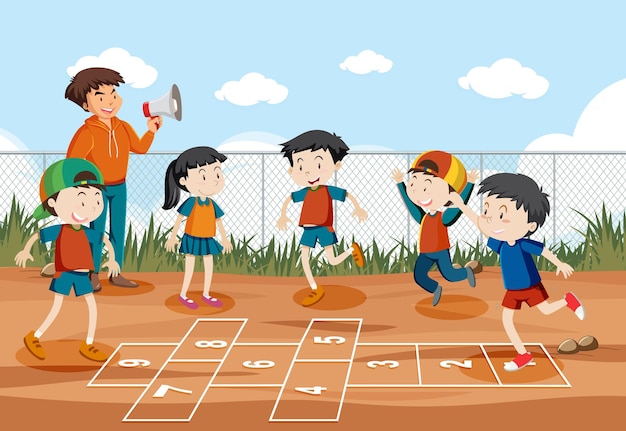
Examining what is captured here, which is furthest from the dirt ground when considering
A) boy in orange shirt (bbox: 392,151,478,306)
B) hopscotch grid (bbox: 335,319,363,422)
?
boy in orange shirt (bbox: 392,151,478,306)

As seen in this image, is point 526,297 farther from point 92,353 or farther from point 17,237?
point 17,237

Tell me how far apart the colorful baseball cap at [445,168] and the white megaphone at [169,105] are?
9.44 feet

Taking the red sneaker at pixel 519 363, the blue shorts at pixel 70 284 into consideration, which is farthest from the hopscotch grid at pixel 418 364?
the blue shorts at pixel 70 284

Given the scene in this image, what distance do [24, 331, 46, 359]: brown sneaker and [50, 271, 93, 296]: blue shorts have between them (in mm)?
621

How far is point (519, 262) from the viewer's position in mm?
7711

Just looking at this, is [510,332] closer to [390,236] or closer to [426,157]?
[426,157]

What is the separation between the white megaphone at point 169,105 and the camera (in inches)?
406

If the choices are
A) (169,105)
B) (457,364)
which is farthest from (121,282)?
(457,364)

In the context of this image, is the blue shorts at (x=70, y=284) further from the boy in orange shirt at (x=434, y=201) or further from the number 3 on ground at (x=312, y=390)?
the boy in orange shirt at (x=434, y=201)

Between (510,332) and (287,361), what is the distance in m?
2.03

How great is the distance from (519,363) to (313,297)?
315 centimetres

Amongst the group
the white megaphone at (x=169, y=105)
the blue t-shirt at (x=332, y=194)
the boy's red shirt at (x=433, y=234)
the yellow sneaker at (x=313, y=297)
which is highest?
the white megaphone at (x=169, y=105)

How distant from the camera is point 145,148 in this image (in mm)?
11031

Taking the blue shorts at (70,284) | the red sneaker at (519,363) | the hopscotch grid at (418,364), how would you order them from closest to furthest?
the hopscotch grid at (418,364) < the red sneaker at (519,363) < the blue shorts at (70,284)
